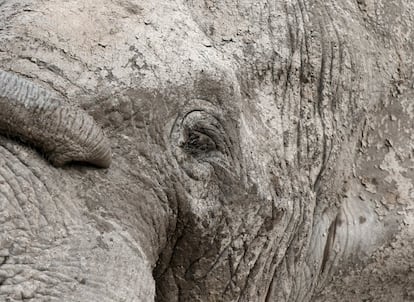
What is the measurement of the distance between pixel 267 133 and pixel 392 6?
0.42 meters

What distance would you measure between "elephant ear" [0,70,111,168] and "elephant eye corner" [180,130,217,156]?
6.7 inches

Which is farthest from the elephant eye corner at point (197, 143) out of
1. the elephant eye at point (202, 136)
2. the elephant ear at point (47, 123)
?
the elephant ear at point (47, 123)

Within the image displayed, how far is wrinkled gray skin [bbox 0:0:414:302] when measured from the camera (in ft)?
4.00

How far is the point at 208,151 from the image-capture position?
1.46 meters

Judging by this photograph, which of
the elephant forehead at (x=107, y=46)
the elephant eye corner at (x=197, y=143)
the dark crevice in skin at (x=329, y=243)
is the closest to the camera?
the elephant forehead at (x=107, y=46)

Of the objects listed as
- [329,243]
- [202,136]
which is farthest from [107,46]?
[329,243]

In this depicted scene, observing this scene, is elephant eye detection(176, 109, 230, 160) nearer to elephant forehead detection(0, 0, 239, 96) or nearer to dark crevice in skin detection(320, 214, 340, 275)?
elephant forehead detection(0, 0, 239, 96)

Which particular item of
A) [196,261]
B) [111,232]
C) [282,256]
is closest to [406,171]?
[282,256]

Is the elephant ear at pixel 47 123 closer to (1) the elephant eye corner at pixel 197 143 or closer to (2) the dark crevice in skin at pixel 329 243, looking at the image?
(1) the elephant eye corner at pixel 197 143

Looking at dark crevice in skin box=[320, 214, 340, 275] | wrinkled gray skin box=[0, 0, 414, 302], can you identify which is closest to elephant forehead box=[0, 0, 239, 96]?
wrinkled gray skin box=[0, 0, 414, 302]

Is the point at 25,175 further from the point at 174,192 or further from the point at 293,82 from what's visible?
the point at 293,82

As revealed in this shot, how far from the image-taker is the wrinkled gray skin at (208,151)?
122 cm

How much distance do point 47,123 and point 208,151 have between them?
1.00 feet

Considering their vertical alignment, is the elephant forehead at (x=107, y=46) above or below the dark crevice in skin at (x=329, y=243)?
above
